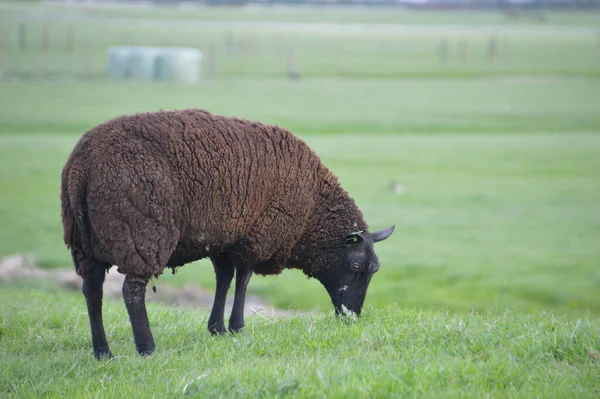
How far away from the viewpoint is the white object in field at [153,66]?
55.2 m

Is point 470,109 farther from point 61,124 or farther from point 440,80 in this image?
point 61,124

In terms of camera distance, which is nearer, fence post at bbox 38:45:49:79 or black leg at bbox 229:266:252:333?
black leg at bbox 229:266:252:333

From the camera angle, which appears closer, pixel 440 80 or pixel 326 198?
pixel 326 198

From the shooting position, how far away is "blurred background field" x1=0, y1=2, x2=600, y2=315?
690 inches

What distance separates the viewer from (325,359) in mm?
6652


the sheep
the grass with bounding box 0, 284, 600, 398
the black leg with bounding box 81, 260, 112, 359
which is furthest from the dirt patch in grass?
the black leg with bounding box 81, 260, 112, 359

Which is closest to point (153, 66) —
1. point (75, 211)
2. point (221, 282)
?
point (221, 282)

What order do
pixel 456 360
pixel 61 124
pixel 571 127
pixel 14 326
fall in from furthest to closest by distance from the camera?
pixel 571 127
pixel 61 124
pixel 14 326
pixel 456 360

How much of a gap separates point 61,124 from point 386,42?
227ft

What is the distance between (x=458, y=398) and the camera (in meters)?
5.68

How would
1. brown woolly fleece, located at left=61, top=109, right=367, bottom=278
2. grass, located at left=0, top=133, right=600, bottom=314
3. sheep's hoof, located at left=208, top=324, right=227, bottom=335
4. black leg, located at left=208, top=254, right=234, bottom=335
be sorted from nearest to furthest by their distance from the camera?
brown woolly fleece, located at left=61, top=109, right=367, bottom=278 → sheep's hoof, located at left=208, top=324, right=227, bottom=335 → black leg, located at left=208, top=254, right=234, bottom=335 → grass, located at left=0, top=133, right=600, bottom=314

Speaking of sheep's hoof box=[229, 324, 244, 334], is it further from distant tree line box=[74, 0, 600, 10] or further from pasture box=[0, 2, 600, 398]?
distant tree line box=[74, 0, 600, 10]

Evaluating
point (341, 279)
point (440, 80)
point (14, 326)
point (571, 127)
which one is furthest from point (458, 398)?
point (440, 80)

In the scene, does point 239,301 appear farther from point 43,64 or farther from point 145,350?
point 43,64
